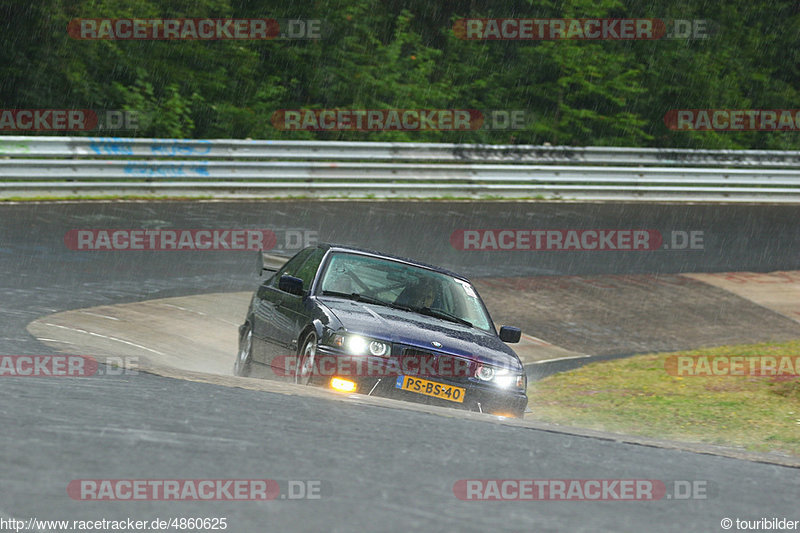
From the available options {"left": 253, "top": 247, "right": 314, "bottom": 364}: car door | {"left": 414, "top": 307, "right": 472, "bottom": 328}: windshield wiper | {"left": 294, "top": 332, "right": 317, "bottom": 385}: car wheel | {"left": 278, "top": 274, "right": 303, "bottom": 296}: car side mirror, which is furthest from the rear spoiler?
{"left": 294, "top": 332, "right": 317, "bottom": 385}: car wheel

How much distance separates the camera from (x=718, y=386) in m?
11.8

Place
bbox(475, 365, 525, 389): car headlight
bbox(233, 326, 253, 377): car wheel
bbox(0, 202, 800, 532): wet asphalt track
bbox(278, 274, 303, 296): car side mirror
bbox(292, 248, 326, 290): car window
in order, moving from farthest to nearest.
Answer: bbox(233, 326, 253, 377): car wheel, bbox(292, 248, 326, 290): car window, bbox(278, 274, 303, 296): car side mirror, bbox(475, 365, 525, 389): car headlight, bbox(0, 202, 800, 532): wet asphalt track

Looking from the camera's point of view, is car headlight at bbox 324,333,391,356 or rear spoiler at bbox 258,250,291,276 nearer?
car headlight at bbox 324,333,391,356

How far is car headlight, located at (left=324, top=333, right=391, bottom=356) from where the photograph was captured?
8.06m

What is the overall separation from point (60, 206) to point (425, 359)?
11501 millimetres

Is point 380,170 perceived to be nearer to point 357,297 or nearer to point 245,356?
point 245,356

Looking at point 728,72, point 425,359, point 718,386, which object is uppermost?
point 728,72

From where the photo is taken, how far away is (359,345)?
26.5 ft

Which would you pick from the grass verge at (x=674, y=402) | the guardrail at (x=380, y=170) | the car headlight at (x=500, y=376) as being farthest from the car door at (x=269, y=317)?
the guardrail at (x=380, y=170)

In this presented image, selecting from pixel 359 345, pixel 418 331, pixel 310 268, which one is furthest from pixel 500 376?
pixel 310 268

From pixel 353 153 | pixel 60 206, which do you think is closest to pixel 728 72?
pixel 353 153

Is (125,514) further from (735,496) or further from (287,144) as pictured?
(287,144)

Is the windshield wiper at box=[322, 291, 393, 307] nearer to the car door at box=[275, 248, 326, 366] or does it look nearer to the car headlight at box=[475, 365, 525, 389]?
the car door at box=[275, 248, 326, 366]

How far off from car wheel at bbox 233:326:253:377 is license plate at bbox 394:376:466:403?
2.03 m
